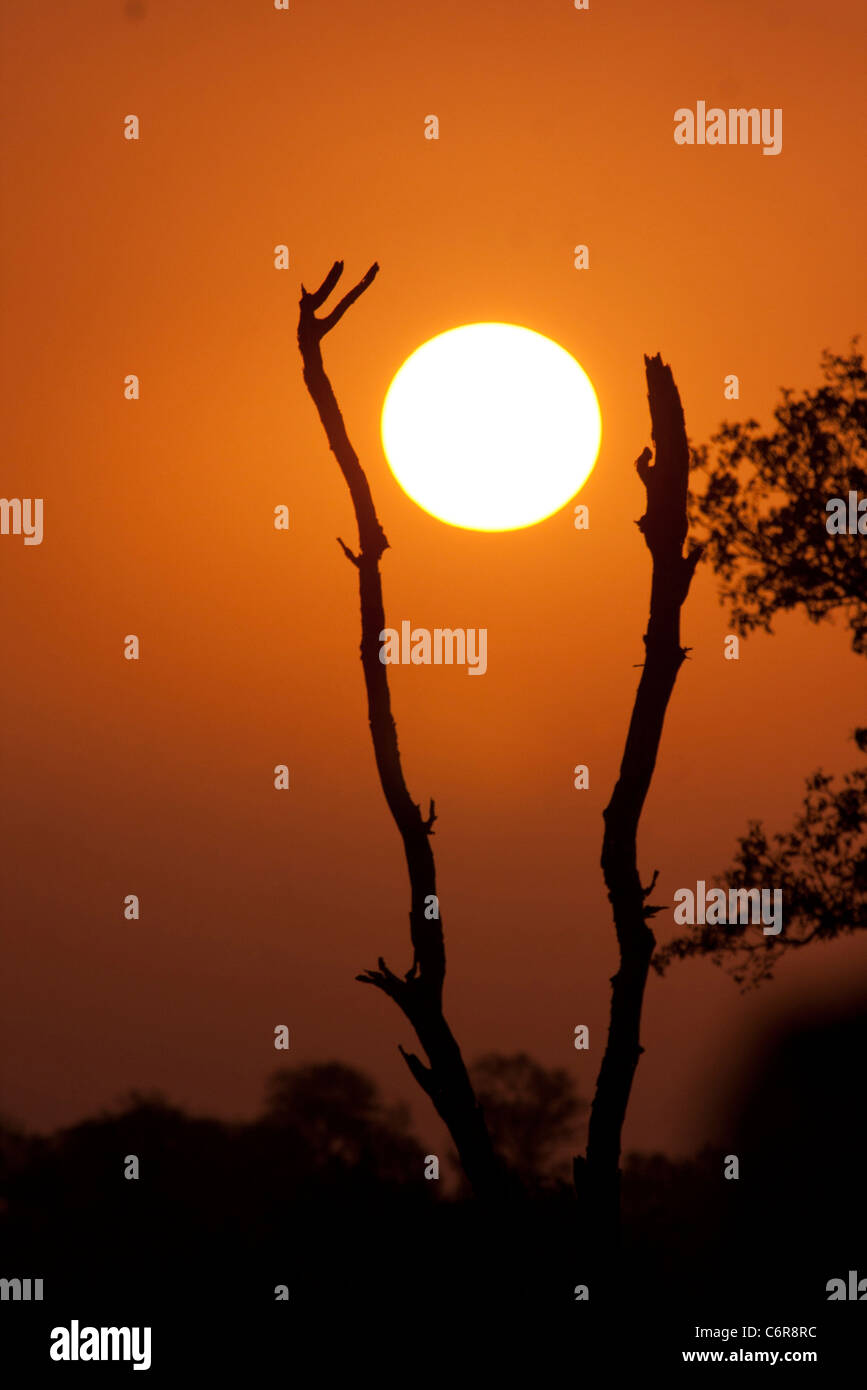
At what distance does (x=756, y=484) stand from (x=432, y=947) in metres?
11.6

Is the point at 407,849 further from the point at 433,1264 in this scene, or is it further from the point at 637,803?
the point at 433,1264

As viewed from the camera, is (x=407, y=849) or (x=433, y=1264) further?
(x=433, y=1264)

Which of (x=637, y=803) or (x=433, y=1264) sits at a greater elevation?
(x=637, y=803)

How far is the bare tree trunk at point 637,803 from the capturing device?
10.3m

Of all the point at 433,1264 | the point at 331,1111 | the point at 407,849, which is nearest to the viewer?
the point at 407,849

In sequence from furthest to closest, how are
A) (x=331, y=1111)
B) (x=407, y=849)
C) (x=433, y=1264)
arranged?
(x=331, y=1111)
(x=433, y=1264)
(x=407, y=849)

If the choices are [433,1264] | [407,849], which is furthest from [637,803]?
[433,1264]

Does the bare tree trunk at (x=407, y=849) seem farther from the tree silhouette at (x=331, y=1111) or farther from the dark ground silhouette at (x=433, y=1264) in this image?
the tree silhouette at (x=331, y=1111)

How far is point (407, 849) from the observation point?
1079cm

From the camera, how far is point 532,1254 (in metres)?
10.5

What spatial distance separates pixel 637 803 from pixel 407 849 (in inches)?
73.6
